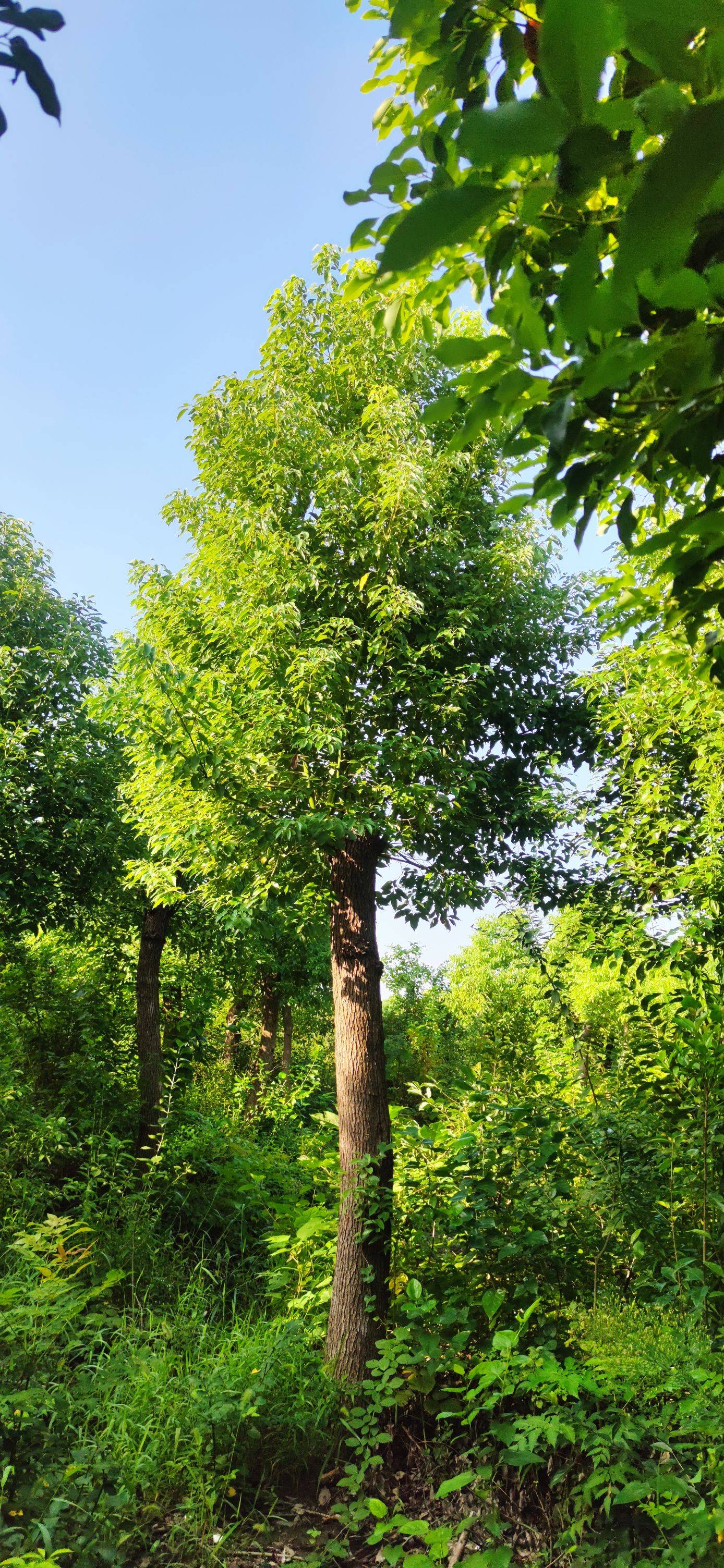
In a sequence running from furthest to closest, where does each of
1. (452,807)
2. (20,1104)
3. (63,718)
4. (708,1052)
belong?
(63,718) → (20,1104) → (452,807) → (708,1052)

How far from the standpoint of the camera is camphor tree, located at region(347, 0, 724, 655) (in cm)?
59

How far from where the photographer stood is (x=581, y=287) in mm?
729

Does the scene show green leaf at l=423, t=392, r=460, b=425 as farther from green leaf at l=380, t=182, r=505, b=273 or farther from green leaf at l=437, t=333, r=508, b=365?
green leaf at l=380, t=182, r=505, b=273

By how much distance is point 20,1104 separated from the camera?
6.87 meters

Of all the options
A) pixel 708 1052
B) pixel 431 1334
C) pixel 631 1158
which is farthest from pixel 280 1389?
pixel 708 1052

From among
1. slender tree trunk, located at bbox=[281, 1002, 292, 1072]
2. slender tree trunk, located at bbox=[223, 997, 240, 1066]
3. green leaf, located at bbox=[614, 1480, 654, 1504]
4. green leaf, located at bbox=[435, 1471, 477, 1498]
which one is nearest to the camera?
green leaf, located at bbox=[614, 1480, 654, 1504]

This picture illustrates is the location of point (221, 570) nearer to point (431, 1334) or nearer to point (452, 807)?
A: point (452, 807)

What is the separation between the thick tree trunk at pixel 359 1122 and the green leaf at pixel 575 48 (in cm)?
466

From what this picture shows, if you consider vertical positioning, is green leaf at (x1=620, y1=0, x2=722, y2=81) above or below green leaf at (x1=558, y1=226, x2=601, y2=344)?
above

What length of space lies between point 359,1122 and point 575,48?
5.01 meters

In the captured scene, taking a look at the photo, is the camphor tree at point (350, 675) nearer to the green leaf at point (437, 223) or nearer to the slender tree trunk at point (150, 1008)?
the slender tree trunk at point (150, 1008)

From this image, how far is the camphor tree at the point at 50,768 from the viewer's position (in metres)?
7.21

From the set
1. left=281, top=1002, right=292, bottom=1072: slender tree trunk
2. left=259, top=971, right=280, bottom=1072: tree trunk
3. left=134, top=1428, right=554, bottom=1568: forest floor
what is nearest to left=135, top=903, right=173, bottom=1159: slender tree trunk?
left=259, top=971, right=280, bottom=1072: tree trunk

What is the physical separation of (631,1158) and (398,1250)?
1.56 meters
